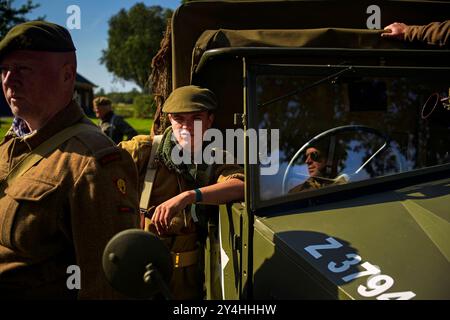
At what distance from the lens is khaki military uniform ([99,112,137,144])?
7.39 meters

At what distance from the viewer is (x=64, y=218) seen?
1.49m

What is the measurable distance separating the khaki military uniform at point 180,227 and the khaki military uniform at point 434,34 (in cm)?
128

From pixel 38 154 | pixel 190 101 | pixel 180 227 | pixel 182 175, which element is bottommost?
pixel 180 227

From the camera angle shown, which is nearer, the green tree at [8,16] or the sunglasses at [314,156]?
the sunglasses at [314,156]

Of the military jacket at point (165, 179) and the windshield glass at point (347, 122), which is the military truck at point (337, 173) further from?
the military jacket at point (165, 179)

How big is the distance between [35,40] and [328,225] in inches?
48.9

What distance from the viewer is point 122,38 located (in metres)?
58.7

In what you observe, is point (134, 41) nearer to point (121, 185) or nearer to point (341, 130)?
point (341, 130)

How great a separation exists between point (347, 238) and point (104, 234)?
2.82 ft

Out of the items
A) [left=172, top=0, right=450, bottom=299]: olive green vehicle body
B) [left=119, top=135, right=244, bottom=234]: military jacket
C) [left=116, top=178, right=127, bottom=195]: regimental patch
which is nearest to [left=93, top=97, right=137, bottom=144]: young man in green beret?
[left=172, top=0, right=450, bottom=299]: olive green vehicle body

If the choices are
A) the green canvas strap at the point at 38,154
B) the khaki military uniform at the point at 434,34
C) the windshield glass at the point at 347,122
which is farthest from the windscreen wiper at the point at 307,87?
the khaki military uniform at the point at 434,34

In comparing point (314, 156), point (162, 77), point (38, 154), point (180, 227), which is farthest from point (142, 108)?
point (38, 154)

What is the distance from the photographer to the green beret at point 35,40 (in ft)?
4.99

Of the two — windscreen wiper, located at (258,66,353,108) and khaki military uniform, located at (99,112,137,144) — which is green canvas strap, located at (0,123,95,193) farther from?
khaki military uniform, located at (99,112,137,144)
